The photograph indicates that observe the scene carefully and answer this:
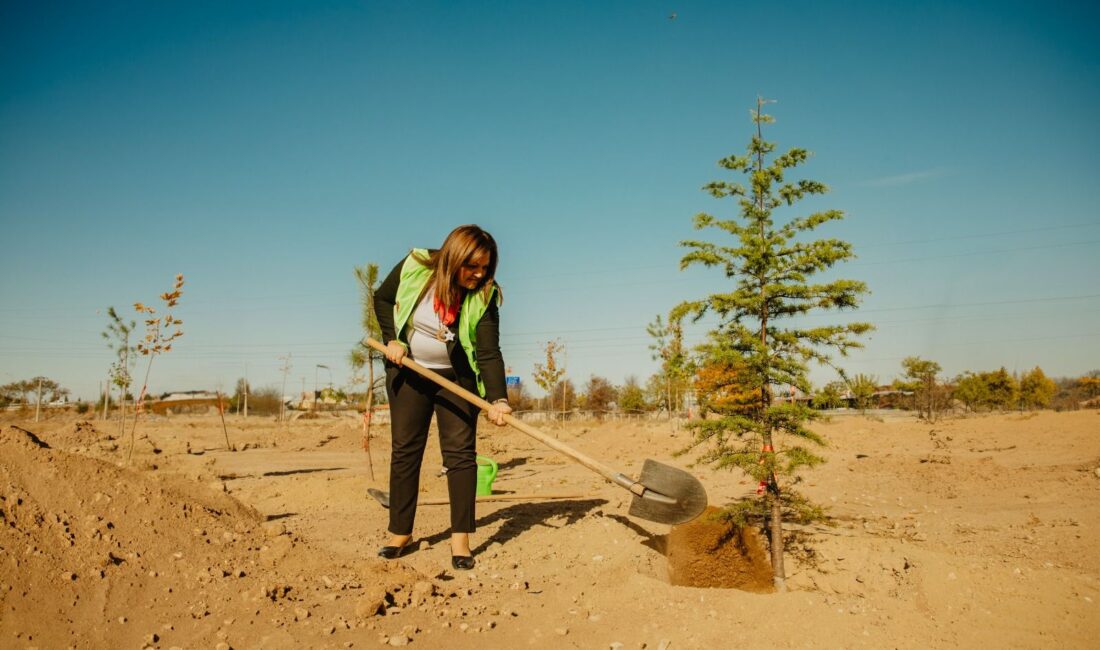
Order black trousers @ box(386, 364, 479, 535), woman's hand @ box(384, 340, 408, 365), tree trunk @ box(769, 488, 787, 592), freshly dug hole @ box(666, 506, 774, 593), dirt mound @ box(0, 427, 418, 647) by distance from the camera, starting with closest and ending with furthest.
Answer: dirt mound @ box(0, 427, 418, 647) < woman's hand @ box(384, 340, 408, 365) < black trousers @ box(386, 364, 479, 535) < tree trunk @ box(769, 488, 787, 592) < freshly dug hole @ box(666, 506, 774, 593)

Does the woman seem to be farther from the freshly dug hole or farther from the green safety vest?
the freshly dug hole

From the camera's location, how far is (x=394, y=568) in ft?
10.5

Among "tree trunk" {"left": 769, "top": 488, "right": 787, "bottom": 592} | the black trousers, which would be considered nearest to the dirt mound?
the black trousers

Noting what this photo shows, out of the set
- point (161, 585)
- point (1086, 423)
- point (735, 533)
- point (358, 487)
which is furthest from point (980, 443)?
point (161, 585)

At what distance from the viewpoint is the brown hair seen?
3387 mm

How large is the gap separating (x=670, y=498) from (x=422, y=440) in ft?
5.12

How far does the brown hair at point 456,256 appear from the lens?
11.1 feet

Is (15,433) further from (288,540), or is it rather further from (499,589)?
(499,589)

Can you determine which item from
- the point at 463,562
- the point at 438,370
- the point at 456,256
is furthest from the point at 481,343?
the point at 463,562

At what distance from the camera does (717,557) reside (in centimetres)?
430

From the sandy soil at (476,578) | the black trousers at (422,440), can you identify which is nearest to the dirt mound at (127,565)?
the sandy soil at (476,578)

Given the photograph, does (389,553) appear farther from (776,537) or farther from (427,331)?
(776,537)

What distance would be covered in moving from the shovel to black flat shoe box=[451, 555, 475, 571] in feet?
2.75

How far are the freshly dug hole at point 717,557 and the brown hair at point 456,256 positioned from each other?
237cm
